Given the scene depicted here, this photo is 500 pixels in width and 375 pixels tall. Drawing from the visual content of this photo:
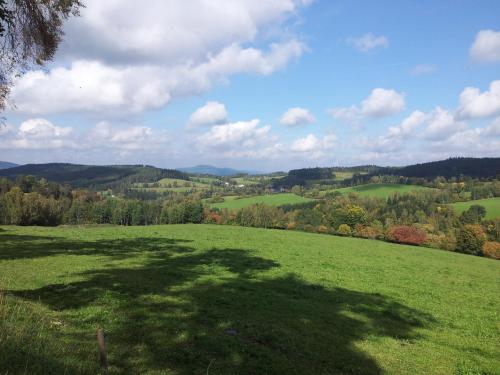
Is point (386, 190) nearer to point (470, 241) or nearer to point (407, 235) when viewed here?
point (407, 235)

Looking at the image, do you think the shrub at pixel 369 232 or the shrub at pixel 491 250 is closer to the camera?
the shrub at pixel 491 250

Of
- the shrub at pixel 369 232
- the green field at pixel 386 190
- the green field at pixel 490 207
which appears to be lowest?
the shrub at pixel 369 232

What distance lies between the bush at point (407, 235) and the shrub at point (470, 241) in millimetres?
8366

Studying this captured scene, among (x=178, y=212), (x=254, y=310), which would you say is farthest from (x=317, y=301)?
(x=178, y=212)

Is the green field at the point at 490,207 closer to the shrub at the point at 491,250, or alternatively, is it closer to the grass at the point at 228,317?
the shrub at the point at 491,250

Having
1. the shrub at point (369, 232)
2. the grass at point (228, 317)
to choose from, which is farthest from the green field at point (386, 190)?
the grass at point (228, 317)

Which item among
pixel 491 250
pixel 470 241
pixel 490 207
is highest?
pixel 490 207

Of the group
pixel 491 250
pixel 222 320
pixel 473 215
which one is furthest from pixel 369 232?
pixel 222 320

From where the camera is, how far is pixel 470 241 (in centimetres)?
6538

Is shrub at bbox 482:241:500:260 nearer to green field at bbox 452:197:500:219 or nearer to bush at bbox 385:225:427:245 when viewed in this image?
bush at bbox 385:225:427:245

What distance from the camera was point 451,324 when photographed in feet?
51.2

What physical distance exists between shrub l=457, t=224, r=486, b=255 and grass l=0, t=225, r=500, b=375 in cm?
4672

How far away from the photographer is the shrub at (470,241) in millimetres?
64762

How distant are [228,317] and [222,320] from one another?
0.47 m
